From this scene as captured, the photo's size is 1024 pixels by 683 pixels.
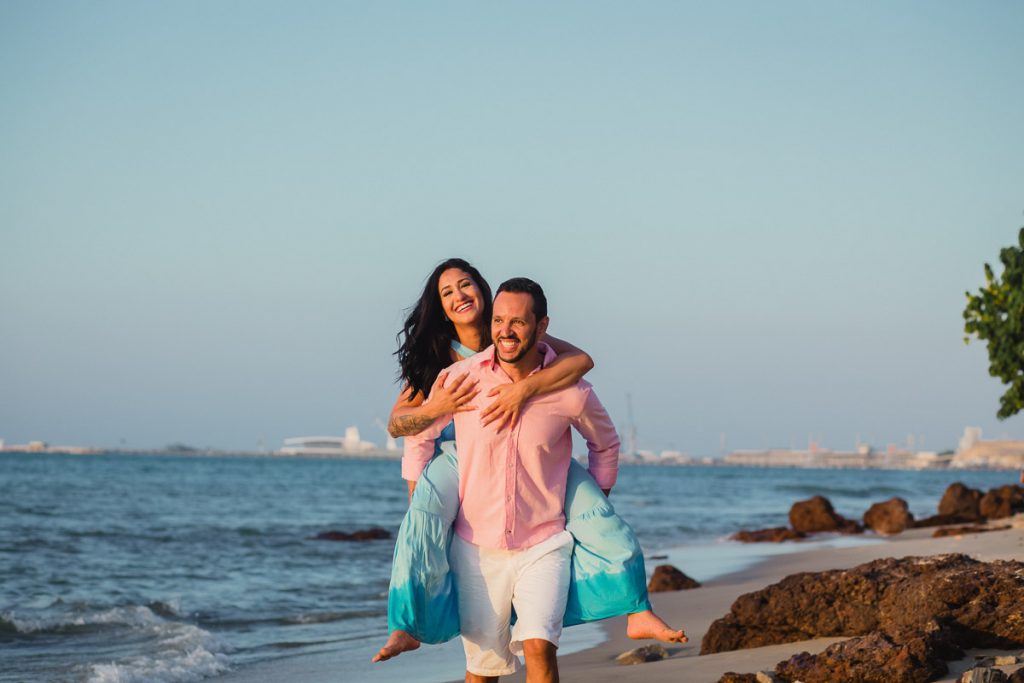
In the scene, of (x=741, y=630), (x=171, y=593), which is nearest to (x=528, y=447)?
(x=741, y=630)

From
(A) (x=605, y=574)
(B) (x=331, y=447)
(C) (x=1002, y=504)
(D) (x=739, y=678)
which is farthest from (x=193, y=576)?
(B) (x=331, y=447)

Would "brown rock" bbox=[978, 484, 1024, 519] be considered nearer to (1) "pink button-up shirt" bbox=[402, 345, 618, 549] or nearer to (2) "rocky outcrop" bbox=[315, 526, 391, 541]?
(2) "rocky outcrop" bbox=[315, 526, 391, 541]

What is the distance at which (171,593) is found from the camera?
15102 mm

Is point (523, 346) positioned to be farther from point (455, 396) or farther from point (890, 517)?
point (890, 517)

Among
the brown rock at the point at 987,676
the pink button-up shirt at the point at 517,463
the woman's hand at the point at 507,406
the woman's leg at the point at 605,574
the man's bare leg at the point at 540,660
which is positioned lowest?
the brown rock at the point at 987,676

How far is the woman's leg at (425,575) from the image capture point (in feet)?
14.5

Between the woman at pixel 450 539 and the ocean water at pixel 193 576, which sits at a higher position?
the woman at pixel 450 539

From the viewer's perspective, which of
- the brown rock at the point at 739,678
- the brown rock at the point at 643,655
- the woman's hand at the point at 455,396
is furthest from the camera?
the brown rock at the point at 643,655

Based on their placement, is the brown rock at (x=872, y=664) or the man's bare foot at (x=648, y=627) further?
the brown rock at (x=872, y=664)

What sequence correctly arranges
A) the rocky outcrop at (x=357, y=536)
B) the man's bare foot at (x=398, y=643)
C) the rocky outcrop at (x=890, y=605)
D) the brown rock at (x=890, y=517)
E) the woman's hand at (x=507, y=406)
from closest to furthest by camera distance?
the man's bare foot at (x=398, y=643) < the woman's hand at (x=507, y=406) < the rocky outcrop at (x=890, y=605) < the rocky outcrop at (x=357, y=536) < the brown rock at (x=890, y=517)

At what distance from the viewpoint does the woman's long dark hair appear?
5.03 meters

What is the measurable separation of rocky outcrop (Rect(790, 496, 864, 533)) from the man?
23.7 meters

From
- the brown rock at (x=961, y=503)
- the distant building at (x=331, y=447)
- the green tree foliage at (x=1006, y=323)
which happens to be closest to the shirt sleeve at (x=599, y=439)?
the green tree foliage at (x=1006, y=323)

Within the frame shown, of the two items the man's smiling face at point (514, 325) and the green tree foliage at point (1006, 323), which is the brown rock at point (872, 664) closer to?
the man's smiling face at point (514, 325)
